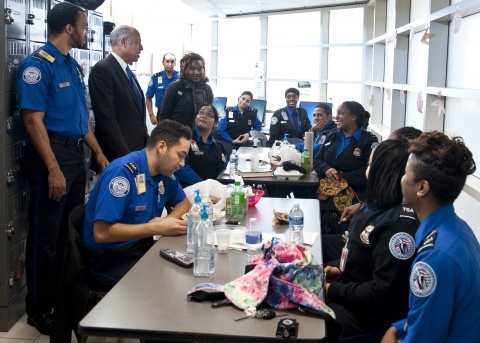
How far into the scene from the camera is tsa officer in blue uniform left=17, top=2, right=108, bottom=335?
294 cm

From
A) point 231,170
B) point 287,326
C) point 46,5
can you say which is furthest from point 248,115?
point 287,326

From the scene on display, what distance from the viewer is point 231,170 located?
4.07 metres

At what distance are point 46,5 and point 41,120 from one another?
86 centimetres

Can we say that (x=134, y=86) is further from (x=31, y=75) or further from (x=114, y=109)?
(x=31, y=75)

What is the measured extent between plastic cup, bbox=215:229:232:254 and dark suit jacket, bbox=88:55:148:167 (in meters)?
1.55

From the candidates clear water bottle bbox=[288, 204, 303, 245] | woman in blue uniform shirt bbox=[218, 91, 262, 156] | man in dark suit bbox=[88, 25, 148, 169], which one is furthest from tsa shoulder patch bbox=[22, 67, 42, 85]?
woman in blue uniform shirt bbox=[218, 91, 262, 156]

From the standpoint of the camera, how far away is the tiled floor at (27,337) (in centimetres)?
293

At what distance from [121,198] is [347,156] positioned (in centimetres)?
223

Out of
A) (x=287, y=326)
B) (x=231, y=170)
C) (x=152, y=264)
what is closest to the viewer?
(x=287, y=326)

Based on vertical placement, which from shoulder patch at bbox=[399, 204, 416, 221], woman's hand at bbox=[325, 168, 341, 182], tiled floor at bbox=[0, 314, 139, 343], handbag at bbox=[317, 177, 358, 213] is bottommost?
tiled floor at bbox=[0, 314, 139, 343]

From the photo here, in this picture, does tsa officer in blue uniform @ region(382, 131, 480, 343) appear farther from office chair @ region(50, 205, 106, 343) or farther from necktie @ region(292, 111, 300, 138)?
necktie @ region(292, 111, 300, 138)

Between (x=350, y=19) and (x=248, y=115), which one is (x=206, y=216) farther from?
(x=350, y=19)

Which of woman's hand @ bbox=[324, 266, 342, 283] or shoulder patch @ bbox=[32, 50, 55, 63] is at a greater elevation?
shoulder patch @ bbox=[32, 50, 55, 63]

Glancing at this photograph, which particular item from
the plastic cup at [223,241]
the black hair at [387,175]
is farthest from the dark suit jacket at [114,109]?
the black hair at [387,175]
